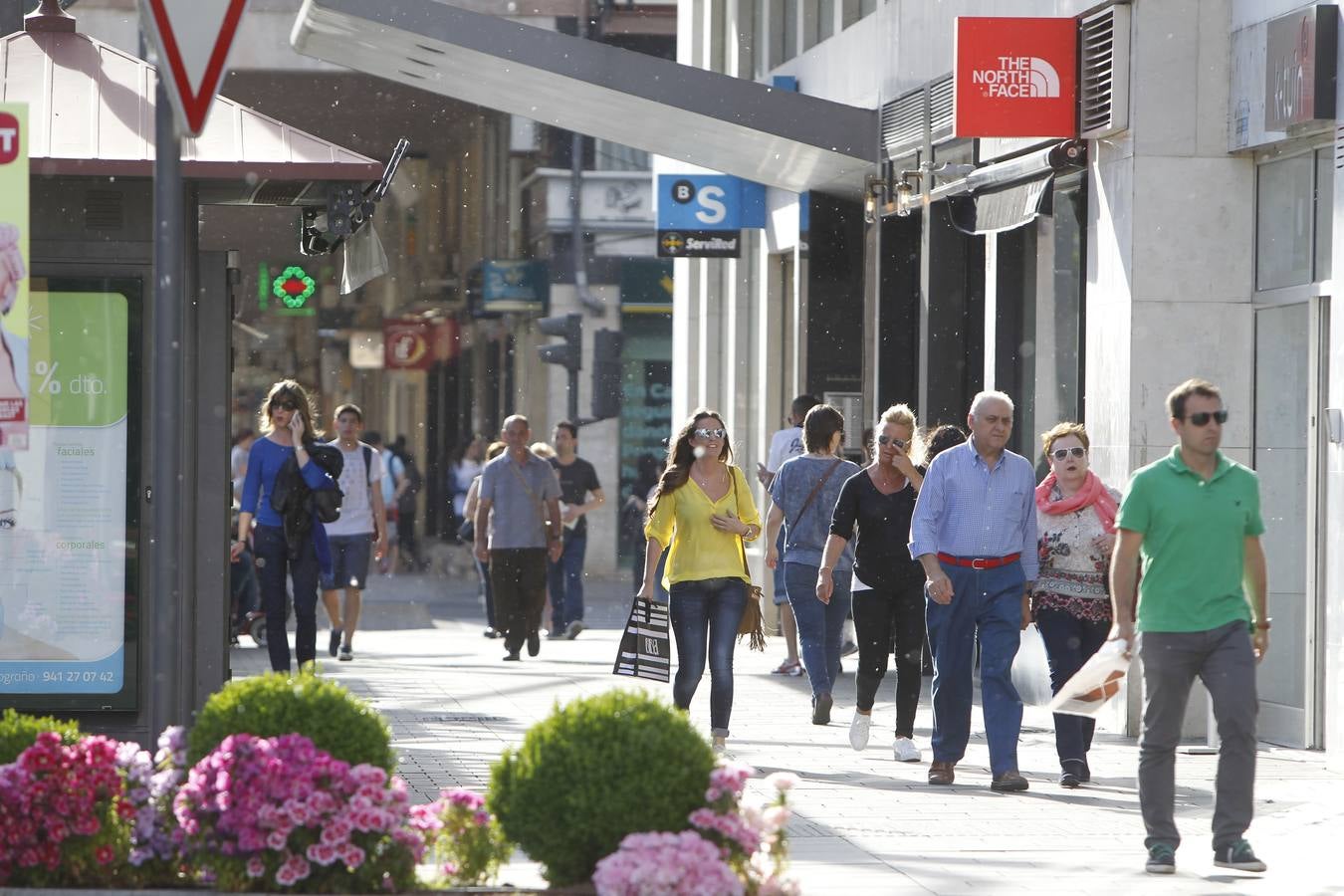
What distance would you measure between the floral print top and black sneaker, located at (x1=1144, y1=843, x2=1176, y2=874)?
2.43 meters

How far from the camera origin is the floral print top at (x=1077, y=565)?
9.84 m

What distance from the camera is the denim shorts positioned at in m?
16.2

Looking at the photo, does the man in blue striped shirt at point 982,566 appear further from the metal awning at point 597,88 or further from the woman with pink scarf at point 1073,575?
the metal awning at point 597,88

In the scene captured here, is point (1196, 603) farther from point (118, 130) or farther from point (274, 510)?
point (274, 510)

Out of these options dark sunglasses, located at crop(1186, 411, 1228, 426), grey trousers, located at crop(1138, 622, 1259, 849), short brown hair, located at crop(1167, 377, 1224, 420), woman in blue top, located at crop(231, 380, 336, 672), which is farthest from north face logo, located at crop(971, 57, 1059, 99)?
grey trousers, located at crop(1138, 622, 1259, 849)

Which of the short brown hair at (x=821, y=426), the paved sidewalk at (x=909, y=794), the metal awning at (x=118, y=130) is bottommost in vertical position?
the paved sidewalk at (x=909, y=794)

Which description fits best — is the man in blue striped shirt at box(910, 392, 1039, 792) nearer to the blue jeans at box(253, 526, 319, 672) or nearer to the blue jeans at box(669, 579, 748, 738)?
the blue jeans at box(669, 579, 748, 738)

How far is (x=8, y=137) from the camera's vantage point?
24.2 ft

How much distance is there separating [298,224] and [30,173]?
150 inches

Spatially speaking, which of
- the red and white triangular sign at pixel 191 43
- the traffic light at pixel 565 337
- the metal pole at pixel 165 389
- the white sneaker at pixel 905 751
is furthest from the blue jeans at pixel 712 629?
the traffic light at pixel 565 337

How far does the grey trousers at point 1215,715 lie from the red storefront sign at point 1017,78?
5596mm

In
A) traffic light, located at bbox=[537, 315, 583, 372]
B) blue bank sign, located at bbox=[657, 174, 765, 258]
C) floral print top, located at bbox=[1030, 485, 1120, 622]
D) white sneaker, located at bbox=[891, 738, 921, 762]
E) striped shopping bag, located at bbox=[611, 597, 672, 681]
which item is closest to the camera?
floral print top, located at bbox=[1030, 485, 1120, 622]

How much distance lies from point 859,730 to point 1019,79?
408cm

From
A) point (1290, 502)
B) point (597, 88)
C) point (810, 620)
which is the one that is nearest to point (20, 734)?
point (810, 620)
